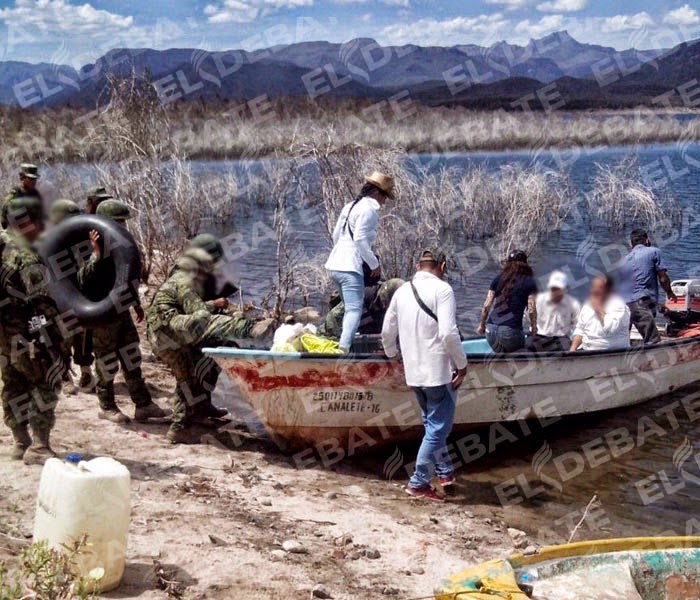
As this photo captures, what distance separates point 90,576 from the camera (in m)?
4.09

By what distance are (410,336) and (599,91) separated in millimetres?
82708

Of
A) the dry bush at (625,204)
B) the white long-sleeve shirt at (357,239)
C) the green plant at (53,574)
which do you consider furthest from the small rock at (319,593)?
the dry bush at (625,204)

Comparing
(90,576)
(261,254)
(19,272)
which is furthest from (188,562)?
(261,254)

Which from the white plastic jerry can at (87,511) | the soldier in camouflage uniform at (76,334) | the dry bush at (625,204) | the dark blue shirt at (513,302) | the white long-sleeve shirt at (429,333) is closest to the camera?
the white plastic jerry can at (87,511)

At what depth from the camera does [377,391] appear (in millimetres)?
7285

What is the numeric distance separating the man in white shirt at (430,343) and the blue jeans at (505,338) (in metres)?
1.51

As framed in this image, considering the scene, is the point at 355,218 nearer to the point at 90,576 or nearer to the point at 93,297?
the point at 93,297

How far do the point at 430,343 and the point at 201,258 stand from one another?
190 cm

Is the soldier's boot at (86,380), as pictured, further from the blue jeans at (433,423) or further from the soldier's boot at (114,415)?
the blue jeans at (433,423)

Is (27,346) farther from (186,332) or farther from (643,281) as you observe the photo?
(643,281)

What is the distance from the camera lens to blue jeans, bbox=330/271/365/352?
7.38m

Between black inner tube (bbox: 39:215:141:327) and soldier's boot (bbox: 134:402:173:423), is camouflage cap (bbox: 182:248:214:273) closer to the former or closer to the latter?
black inner tube (bbox: 39:215:141:327)

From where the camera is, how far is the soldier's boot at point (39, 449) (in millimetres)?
6102

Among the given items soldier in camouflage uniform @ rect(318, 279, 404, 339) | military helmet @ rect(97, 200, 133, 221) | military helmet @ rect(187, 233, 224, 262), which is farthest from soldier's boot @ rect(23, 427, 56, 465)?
soldier in camouflage uniform @ rect(318, 279, 404, 339)
